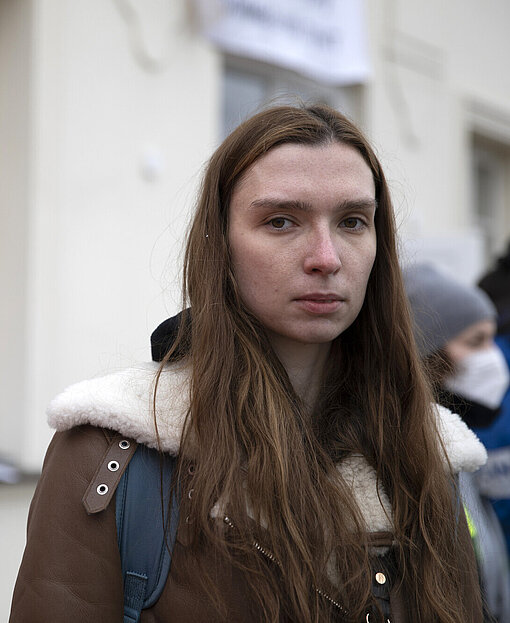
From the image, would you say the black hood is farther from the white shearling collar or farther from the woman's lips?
the woman's lips

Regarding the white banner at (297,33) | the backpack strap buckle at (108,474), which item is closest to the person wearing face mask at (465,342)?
the backpack strap buckle at (108,474)

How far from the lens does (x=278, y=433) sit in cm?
133

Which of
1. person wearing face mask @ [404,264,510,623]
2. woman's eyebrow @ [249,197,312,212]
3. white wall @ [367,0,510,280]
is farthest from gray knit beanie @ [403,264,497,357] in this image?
white wall @ [367,0,510,280]

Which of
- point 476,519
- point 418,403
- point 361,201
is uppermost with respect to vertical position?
point 361,201

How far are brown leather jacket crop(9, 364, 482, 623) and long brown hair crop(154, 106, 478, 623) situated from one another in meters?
0.03

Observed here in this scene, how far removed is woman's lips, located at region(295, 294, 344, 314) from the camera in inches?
53.9

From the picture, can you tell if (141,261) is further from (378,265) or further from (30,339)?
(378,265)

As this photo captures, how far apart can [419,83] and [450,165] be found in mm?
711

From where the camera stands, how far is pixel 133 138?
4.12 meters

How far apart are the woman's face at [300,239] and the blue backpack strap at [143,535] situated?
347 millimetres

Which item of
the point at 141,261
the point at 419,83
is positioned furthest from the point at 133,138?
the point at 419,83

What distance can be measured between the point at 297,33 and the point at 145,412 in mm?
3847

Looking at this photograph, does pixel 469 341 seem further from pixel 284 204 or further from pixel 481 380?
pixel 284 204

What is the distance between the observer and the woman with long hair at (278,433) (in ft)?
4.14
